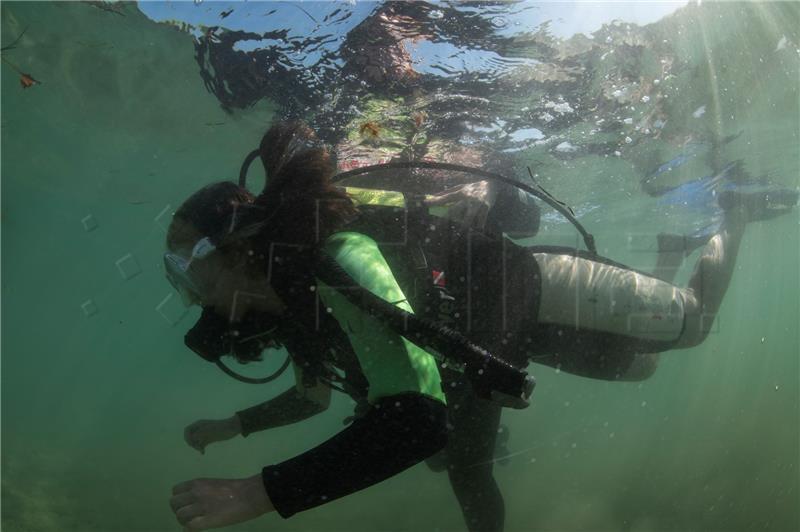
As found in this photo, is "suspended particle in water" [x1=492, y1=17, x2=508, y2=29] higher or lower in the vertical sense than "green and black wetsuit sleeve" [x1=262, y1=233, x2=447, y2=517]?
higher

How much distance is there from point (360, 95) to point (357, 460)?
780 centimetres

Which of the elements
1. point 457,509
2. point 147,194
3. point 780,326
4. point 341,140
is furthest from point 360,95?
point 780,326

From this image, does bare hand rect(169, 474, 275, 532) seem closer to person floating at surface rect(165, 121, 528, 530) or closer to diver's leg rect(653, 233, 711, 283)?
person floating at surface rect(165, 121, 528, 530)

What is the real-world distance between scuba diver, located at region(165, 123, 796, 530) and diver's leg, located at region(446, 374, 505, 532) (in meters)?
0.03

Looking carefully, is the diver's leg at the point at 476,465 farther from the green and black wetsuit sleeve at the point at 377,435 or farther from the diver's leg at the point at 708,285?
the green and black wetsuit sleeve at the point at 377,435

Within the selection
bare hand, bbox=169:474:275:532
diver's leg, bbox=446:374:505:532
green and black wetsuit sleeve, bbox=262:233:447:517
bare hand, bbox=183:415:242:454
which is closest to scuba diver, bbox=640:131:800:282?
diver's leg, bbox=446:374:505:532

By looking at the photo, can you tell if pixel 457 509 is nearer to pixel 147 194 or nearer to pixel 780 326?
pixel 147 194

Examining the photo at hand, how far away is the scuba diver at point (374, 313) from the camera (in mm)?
1739

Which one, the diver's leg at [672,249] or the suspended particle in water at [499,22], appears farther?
the diver's leg at [672,249]

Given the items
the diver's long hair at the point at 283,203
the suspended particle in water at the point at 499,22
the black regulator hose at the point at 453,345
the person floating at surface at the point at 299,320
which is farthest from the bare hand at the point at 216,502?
the suspended particle in water at the point at 499,22

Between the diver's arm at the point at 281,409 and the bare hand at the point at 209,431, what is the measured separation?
0.19ft

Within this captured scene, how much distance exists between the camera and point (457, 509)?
38.0 ft

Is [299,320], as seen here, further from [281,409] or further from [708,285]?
[708,285]

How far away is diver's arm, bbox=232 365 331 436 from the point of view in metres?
3.87
